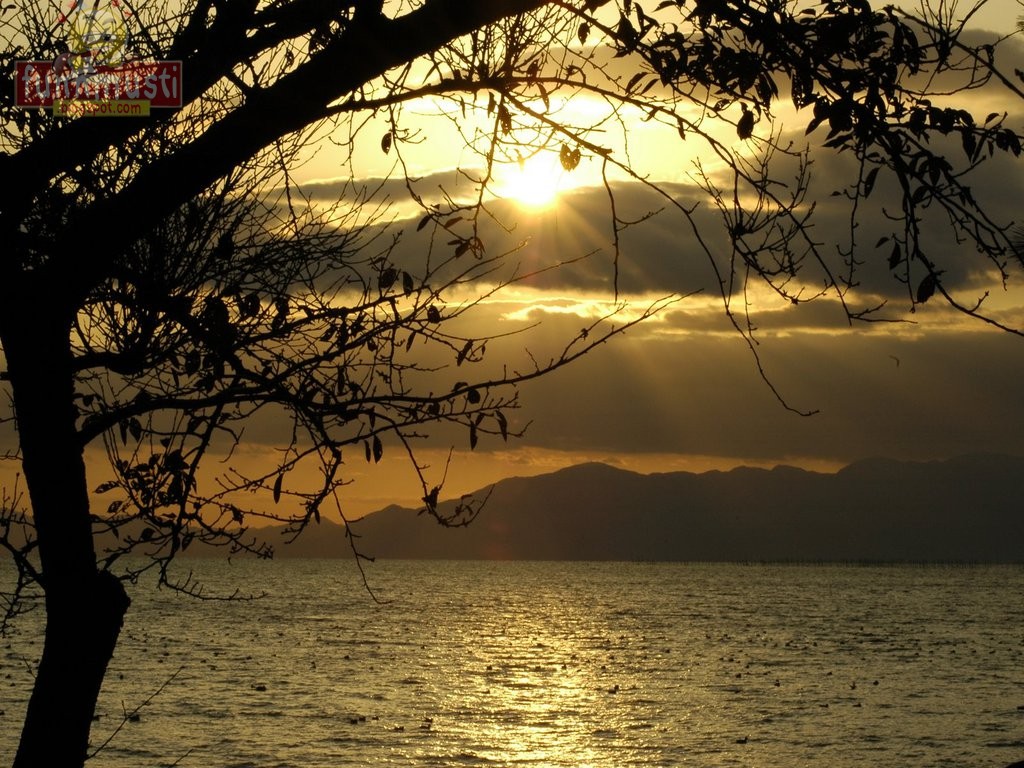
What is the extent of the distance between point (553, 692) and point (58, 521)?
5013 centimetres

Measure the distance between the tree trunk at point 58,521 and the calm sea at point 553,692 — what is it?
1701 centimetres

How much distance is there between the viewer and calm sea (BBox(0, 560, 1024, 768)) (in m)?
36.3

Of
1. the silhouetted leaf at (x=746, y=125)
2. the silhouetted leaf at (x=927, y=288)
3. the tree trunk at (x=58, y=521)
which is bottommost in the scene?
the tree trunk at (x=58, y=521)

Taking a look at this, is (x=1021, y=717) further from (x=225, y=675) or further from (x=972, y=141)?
(x=972, y=141)

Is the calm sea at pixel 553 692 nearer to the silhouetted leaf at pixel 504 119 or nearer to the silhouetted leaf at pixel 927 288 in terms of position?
the silhouetted leaf at pixel 504 119

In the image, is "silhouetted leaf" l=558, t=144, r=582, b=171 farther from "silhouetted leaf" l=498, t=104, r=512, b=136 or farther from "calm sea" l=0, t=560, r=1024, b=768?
"calm sea" l=0, t=560, r=1024, b=768

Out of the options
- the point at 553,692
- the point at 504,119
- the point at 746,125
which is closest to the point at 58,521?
the point at 504,119

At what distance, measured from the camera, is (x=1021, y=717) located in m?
43.8

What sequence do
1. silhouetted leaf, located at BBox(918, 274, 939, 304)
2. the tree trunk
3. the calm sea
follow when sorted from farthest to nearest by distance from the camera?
1. the calm sea
2. the tree trunk
3. silhouetted leaf, located at BBox(918, 274, 939, 304)

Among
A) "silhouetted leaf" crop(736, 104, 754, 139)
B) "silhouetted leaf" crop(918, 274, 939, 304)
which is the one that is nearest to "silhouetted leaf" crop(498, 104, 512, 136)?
"silhouetted leaf" crop(736, 104, 754, 139)

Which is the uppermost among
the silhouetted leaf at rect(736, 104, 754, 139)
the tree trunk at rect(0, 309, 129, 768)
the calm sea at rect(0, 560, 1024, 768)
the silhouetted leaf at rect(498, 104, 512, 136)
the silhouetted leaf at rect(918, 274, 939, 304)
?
the silhouetted leaf at rect(498, 104, 512, 136)

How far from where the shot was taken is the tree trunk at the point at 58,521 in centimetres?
637

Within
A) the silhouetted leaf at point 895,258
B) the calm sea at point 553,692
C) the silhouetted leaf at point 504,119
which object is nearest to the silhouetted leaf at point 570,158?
the silhouetted leaf at point 504,119

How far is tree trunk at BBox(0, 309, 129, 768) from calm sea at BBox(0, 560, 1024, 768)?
1701cm
